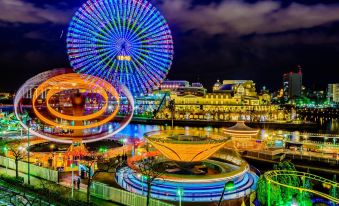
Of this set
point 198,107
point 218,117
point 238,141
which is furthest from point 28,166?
point 198,107

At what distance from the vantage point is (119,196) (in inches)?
582

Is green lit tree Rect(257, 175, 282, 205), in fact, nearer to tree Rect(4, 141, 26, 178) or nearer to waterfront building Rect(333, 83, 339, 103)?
tree Rect(4, 141, 26, 178)

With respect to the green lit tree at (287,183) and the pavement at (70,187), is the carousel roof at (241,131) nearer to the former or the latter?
Answer: the green lit tree at (287,183)

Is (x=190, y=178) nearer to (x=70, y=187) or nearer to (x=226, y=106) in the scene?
(x=70, y=187)

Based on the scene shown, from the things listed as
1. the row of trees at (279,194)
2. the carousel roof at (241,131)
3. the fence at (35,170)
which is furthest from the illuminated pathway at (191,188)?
the carousel roof at (241,131)

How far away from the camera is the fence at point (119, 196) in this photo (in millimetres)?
13883

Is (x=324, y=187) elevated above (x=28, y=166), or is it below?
below

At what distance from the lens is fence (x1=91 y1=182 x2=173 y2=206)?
45.5 feet

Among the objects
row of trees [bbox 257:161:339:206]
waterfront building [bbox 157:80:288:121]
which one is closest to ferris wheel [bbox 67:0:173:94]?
row of trees [bbox 257:161:339:206]

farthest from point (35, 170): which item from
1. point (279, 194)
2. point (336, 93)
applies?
point (336, 93)

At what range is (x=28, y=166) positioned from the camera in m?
18.3

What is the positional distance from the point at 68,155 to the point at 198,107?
226 feet

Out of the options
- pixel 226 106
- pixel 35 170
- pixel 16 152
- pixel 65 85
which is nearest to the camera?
pixel 35 170

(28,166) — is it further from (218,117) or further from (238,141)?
(218,117)
